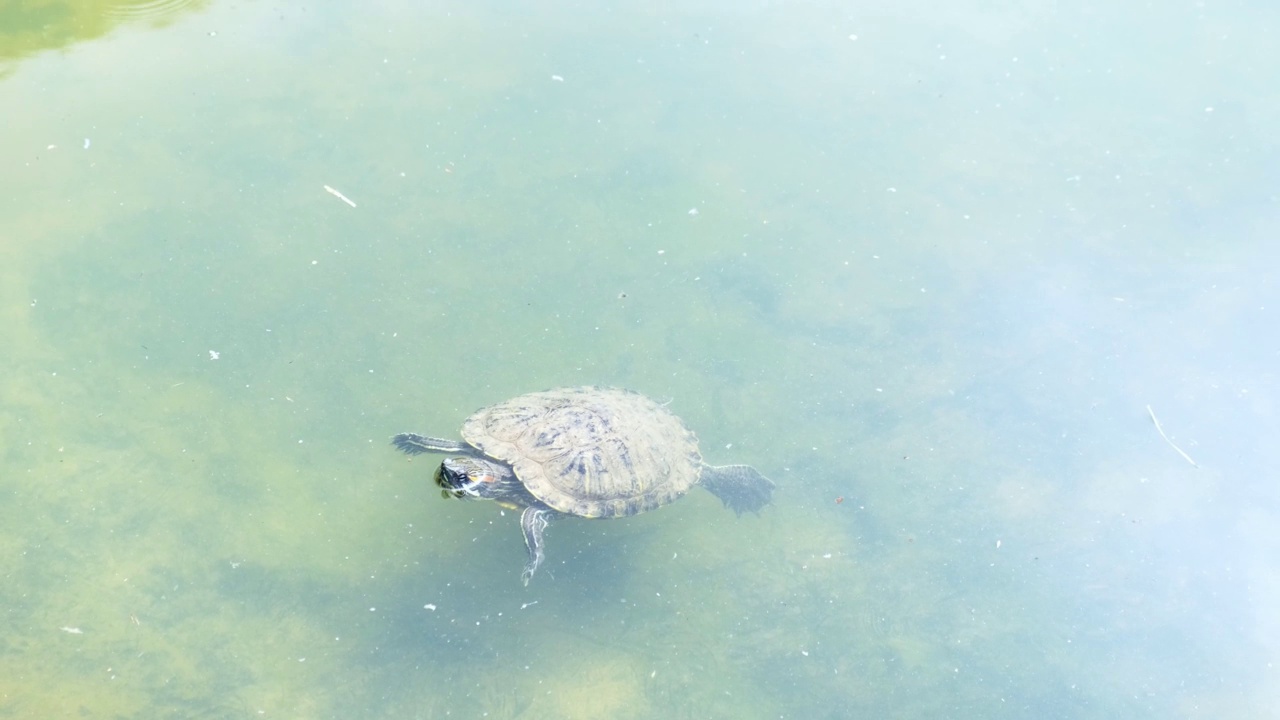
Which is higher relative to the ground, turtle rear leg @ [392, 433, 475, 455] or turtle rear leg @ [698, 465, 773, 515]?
turtle rear leg @ [392, 433, 475, 455]

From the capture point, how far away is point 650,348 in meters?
4.09

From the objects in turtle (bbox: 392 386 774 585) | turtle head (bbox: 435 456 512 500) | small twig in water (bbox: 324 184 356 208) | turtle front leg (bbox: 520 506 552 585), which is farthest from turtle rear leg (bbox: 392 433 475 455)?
small twig in water (bbox: 324 184 356 208)

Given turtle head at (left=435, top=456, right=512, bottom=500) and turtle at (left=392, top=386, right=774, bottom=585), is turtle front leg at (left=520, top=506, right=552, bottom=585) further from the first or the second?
turtle head at (left=435, top=456, right=512, bottom=500)

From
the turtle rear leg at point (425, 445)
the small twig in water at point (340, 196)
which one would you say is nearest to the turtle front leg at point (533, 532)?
the turtle rear leg at point (425, 445)

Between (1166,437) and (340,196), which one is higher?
(340,196)

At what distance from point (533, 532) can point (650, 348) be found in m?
1.14

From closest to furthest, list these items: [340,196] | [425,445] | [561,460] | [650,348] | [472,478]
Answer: [472,478] < [561,460] < [425,445] < [650,348] < [340,196]

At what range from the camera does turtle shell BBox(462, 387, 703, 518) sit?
3.44 m

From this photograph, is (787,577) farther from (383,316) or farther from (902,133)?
(902,133)

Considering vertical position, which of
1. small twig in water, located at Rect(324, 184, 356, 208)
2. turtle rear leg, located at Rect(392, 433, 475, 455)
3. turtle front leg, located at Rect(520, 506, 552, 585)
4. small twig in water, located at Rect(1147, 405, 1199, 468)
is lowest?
small twig in water, located at Rect(1147, 405, 1199, 468)

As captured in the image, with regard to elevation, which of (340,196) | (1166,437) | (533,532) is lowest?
(1166,437)

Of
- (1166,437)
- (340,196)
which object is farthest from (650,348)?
(1166,437)

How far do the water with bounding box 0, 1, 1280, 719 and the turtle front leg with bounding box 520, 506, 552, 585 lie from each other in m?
0.13

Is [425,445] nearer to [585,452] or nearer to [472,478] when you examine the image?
[472,478]
